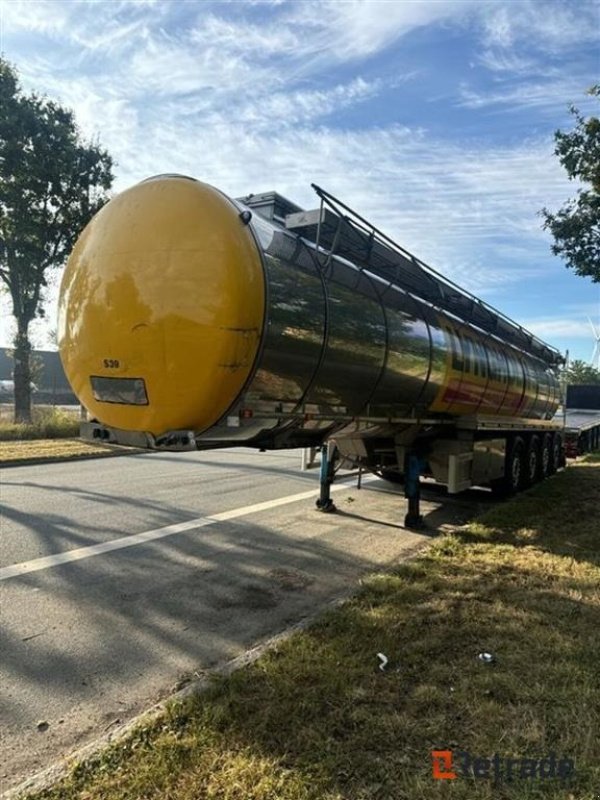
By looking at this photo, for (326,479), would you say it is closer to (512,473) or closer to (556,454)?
(512,473)

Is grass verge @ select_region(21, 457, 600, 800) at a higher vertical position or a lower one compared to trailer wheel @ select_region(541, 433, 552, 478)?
lower

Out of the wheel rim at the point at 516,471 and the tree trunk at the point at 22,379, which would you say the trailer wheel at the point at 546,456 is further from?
the tree trunk at the point at 22,379

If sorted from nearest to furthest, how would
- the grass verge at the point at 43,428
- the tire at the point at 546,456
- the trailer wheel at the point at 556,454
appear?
the tire at the point at 546,456 → the trailer wheel at the point at 556,454 → the grass verge at the point at 43,428

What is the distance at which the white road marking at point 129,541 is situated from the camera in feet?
18.4

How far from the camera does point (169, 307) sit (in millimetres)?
4125

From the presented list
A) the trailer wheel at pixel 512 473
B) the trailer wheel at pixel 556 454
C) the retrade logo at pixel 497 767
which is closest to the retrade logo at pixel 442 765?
the retrade logo at pixel 497 767

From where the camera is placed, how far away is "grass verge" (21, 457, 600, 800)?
2.51m

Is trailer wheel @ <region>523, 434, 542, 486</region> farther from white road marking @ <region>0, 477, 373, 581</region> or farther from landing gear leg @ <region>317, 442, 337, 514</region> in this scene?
white road marking @ <region>0, 477, 373, 581</region>

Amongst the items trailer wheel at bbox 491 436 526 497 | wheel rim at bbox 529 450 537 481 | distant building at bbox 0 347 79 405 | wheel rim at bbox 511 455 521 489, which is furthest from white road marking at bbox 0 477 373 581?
distant building at bbox 0 347 79 405

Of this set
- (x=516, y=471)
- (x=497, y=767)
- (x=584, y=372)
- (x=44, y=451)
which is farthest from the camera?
(x=584, y=372)

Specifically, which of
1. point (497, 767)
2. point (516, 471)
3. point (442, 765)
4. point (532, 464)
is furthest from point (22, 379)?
point (497, 767)

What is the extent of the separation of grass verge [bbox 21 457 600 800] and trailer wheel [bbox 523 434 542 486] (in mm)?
6847

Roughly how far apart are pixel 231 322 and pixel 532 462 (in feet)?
31.8

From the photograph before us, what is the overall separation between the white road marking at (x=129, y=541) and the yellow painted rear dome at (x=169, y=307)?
207 centimetres
